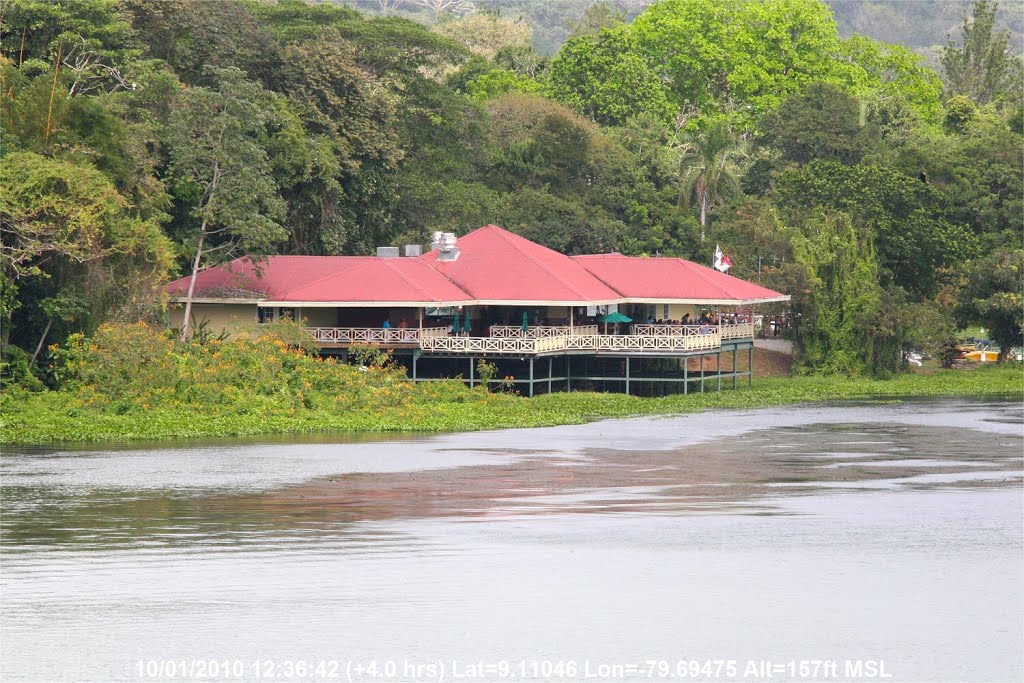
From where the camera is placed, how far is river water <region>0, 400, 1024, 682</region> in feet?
62.9

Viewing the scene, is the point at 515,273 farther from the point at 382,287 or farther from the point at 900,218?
the point at 900,218

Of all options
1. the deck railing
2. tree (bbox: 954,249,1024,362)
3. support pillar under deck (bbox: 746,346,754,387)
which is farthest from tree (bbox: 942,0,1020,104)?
the deck railing

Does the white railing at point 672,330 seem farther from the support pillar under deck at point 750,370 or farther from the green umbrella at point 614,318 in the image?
the support pillar under deck at point 750,370

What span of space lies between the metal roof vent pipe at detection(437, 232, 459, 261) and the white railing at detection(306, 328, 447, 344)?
5342mm

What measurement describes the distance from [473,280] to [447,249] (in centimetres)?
252

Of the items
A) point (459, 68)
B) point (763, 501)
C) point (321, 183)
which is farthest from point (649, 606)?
A: point (459, 68)

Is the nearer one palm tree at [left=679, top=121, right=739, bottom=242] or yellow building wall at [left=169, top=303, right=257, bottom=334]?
yellow building wall at [left=169, top=303, right=257, bottom=334]

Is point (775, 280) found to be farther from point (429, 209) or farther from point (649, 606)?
point (649, 606)

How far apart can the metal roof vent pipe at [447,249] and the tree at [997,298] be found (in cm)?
2246

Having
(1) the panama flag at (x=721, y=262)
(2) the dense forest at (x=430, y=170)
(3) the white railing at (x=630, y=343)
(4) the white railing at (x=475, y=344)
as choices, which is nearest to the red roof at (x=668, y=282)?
(3) the white railing at (x=630, y=343)

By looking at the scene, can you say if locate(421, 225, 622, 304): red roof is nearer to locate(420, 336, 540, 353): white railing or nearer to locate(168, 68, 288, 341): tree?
locate(420, 336, 540, 353): white railing

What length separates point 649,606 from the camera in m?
21.5

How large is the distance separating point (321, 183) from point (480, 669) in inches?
1657

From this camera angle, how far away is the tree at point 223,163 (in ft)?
168
